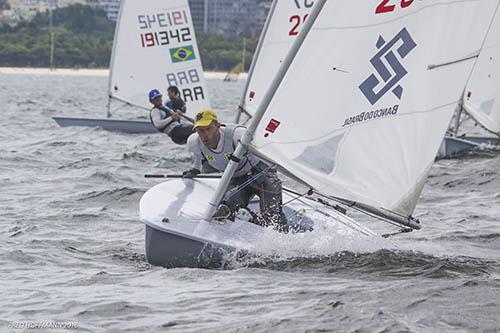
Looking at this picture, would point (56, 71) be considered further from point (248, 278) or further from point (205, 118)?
point (248, 278)

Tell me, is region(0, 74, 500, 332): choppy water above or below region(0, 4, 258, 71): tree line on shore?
above

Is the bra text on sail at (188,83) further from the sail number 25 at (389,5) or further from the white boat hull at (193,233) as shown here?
the sail number 25 at (389,5)

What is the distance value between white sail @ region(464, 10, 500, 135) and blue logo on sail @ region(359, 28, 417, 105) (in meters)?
10.4

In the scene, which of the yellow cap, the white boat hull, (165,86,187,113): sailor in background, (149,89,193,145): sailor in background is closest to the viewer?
the white boat hull

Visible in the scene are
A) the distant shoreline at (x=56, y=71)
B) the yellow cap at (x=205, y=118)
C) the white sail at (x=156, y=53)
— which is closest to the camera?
the yellow cap at (x=205, y=118)

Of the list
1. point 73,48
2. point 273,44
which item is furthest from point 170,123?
point 73,48

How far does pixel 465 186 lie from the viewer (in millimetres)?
13609

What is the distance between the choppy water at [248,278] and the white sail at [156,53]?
7.00 metres

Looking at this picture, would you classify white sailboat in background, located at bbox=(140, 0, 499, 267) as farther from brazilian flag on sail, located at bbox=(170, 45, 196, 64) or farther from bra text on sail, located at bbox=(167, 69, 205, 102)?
brazilian flag on sail, located at bbox=(170, 45, 196, 64)

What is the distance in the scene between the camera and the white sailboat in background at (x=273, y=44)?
13836 millimetres

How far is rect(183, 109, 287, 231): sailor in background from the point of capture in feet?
27.3

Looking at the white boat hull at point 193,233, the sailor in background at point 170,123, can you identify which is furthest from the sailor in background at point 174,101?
the white boat hull at point 193,233

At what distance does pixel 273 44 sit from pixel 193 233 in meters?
6.63

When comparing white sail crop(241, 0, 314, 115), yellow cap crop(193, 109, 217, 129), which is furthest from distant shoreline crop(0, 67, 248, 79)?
yellow cap crop(193, 109, 217, 129)
